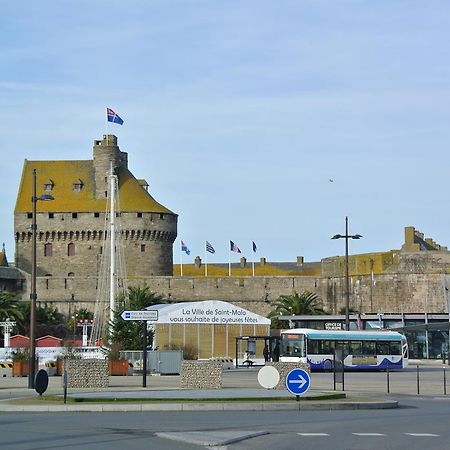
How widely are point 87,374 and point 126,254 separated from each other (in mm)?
83619

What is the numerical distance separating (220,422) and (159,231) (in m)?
96.5

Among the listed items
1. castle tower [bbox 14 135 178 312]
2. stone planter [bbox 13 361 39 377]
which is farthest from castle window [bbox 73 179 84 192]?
stone planter [bbox 13 361 39 377]

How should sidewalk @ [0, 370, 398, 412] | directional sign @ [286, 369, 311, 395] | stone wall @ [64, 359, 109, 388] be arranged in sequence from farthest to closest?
stone wall @ [64, 359, 109, 388], sidewalk @ [0, 370, 398, 412], directional sign @ [286, 369, 311, 395]

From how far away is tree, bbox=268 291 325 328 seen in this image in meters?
96.4

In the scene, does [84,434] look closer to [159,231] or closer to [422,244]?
[159,231]

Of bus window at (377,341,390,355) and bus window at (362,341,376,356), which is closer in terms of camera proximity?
bus window at (362,341,376,356)

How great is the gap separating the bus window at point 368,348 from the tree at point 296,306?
3318 cm

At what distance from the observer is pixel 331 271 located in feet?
371

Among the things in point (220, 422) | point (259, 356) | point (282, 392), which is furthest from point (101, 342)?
point (220, 422)

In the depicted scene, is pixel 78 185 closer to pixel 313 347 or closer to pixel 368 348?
pixel 313 347

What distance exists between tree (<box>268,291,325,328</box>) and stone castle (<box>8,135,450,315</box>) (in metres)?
4.12

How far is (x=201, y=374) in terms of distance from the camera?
3462 cm

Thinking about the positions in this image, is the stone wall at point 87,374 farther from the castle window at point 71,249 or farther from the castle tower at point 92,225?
the castle window at point 71,249

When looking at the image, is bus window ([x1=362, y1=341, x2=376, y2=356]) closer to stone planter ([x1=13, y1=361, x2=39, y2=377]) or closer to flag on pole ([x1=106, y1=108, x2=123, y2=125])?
stone planter ([x1=13, y1=361, x2=39, y2=377])
